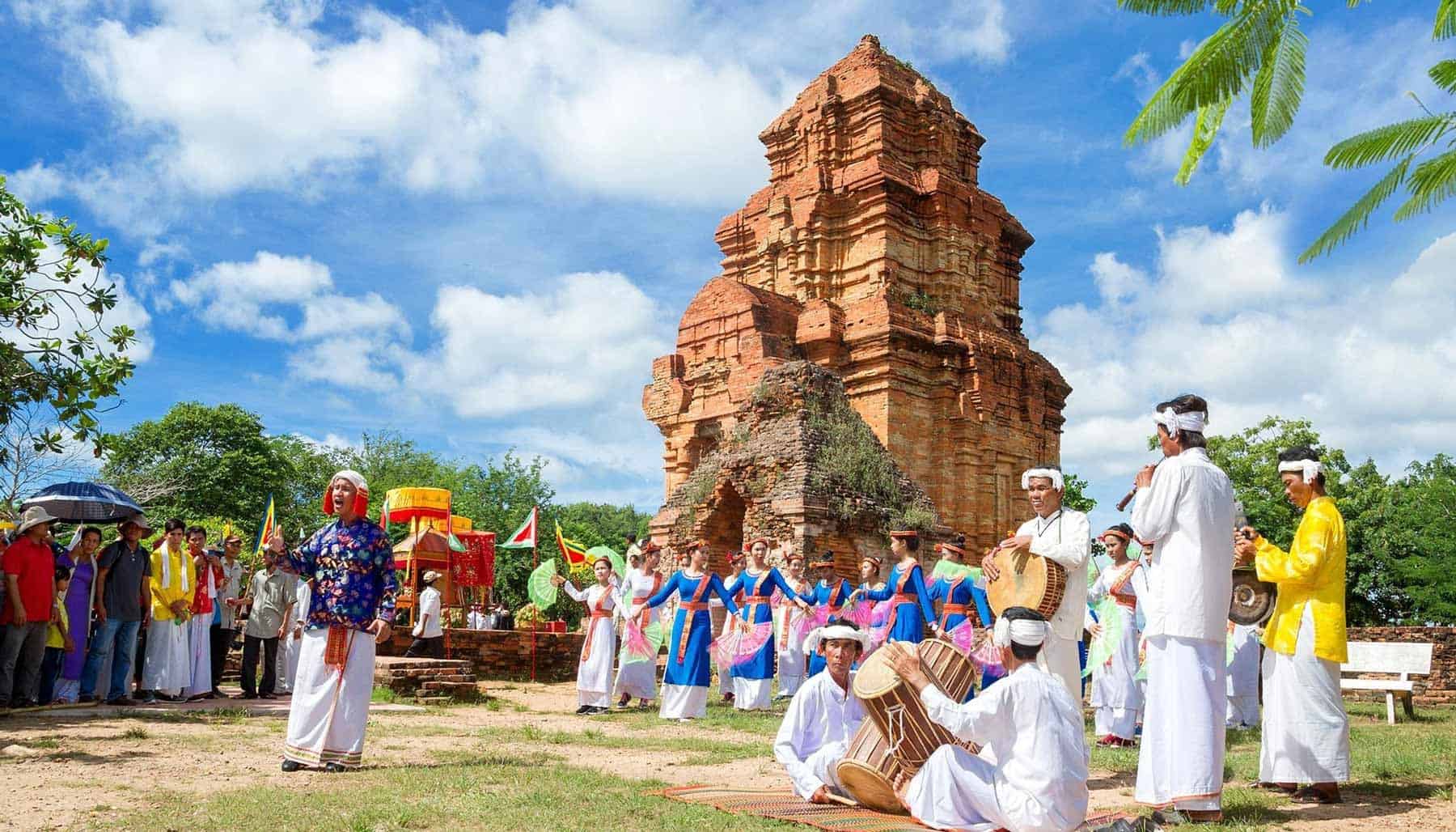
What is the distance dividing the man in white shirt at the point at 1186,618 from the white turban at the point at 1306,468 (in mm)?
780

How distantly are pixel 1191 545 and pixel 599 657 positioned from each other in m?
7.92

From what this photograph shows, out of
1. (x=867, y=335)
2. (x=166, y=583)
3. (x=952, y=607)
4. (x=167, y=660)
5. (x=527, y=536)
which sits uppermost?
(x=867, y=335)

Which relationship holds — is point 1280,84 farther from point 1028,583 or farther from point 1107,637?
point 1107,637

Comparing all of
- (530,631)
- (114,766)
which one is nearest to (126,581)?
(114,766)

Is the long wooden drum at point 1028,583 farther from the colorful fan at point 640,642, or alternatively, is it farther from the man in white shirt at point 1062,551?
the colorful fan at point 640,642

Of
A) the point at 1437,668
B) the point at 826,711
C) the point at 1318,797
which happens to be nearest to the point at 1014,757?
the point at 826,711

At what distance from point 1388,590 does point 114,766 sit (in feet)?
105

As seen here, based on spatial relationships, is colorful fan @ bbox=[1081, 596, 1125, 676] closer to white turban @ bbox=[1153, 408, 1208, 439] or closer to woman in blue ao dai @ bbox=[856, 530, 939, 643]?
woman in blue ao dai @ bbox=[856, 530, 939, 643]

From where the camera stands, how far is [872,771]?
540 cm

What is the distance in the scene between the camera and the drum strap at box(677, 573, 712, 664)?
38.1 feet

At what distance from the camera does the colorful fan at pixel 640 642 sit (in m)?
12.7

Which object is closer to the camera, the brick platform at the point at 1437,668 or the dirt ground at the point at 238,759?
the dirt ground at the point at 238,759

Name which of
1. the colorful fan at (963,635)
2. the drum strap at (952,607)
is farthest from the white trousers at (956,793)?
the drum strap at (952,607)

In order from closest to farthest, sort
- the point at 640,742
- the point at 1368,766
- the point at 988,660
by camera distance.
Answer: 1. the point at 1368,766
2. the point at 988,660
3. the point at 640,742
